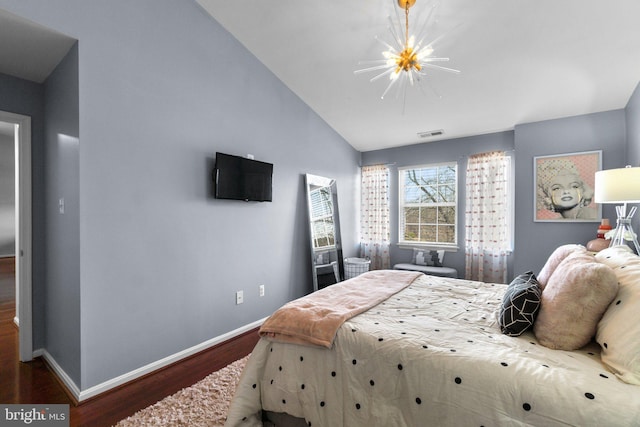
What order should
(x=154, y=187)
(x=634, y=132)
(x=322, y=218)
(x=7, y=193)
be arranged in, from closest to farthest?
(x=154, y=187), (x=634, y=132), (x=322, y=218), (x=7, y=193)

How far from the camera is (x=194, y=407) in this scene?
1.83m

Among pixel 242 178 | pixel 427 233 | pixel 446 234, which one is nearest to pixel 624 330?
pixel 242 178

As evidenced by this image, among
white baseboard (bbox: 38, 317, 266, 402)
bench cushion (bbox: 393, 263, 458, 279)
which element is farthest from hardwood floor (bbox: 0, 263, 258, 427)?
bench cushion (bbox: 393, 263, 458, 279)

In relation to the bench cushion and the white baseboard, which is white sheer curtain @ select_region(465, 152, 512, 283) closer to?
the bench cushion

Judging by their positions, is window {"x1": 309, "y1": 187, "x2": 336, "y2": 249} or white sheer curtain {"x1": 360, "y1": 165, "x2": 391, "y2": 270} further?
white sheer curtain {"x1": 360, "y1": 165, "x2": 391, "y2": 270}

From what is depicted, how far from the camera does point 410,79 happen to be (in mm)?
3217

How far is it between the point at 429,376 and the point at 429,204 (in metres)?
3.84

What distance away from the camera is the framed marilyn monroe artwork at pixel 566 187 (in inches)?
132

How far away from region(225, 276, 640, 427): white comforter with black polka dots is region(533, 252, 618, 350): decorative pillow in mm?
60

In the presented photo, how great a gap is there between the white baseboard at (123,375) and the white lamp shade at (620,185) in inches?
134

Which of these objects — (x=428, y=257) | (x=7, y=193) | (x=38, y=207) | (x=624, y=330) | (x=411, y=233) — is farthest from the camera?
(x=7, y=193)

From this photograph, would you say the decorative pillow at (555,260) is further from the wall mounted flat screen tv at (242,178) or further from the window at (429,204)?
the window at (429,204)

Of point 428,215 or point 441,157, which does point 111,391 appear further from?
point 441,157

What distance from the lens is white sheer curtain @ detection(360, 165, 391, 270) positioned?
16.2 feet
